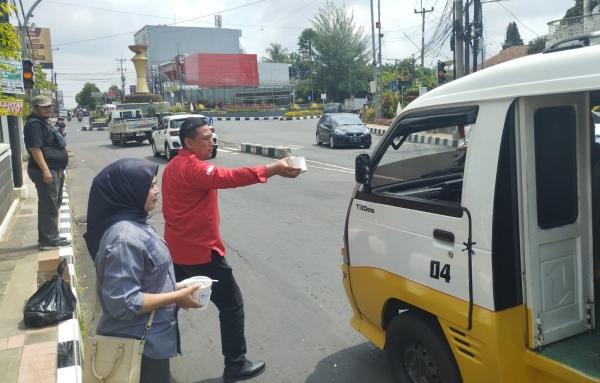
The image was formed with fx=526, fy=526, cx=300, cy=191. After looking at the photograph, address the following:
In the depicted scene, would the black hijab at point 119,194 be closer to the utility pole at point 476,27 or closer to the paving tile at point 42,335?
the paving tile at point 42,335

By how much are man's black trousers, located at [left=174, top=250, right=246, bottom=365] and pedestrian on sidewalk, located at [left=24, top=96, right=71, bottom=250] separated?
3.74 m

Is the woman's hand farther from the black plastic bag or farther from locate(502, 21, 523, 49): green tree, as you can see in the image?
locate(502, 21, 523, 49): green tree

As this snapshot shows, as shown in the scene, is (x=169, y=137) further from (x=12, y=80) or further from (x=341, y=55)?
(x=341, y=55)

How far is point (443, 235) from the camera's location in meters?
2.78

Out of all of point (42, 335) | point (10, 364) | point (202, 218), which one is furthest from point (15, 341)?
point (202, 218)

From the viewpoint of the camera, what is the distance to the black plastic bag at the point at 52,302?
3662mm

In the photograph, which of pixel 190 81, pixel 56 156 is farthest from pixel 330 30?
pixel 56 156

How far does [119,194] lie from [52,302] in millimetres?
1943

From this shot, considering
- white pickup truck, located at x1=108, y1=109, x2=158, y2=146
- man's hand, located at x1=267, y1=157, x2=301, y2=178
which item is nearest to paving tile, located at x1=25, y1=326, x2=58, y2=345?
man's hand, located at x1=267, y1=157, x2=301, y2=178

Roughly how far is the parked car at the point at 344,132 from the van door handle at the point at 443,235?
18050 mm

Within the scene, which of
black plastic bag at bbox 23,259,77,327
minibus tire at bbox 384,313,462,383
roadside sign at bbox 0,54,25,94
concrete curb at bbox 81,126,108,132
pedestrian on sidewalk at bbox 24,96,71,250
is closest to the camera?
minibus tire at bbox 384,313,462,383

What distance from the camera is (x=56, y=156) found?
6559 mm

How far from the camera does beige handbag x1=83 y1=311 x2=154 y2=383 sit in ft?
7.63

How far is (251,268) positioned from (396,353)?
3.26 metres
